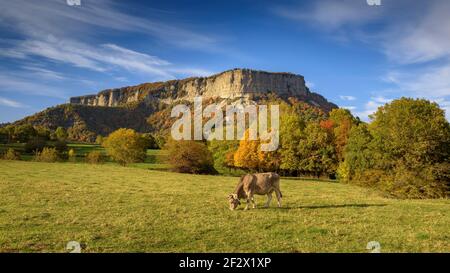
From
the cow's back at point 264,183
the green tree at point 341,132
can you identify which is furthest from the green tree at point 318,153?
the cow's back at point 264,183

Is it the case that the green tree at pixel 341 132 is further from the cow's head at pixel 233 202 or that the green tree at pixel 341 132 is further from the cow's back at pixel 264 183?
the cow's head at pixel 233 202

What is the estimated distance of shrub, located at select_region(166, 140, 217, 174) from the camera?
65.9m

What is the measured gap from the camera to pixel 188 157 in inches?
2608

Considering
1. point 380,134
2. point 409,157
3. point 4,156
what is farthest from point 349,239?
point 4,156

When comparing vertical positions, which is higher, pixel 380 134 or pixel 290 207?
pixel 380 134

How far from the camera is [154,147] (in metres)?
128

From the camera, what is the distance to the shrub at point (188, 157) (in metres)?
65.9

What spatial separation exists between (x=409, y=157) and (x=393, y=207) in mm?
15871

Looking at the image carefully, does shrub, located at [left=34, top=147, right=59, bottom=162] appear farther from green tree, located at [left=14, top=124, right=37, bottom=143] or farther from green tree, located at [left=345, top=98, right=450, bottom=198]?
green tree, located at [left=345, top=98, right=450, bottom=198]

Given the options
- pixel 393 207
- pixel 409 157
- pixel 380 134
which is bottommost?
pixel 393 207

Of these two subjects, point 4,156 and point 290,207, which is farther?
point 4,156

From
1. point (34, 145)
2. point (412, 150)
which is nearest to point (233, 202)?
point (412, 150)
